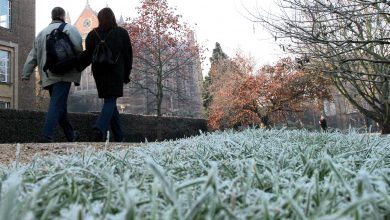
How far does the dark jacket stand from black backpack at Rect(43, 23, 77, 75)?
0.55ft

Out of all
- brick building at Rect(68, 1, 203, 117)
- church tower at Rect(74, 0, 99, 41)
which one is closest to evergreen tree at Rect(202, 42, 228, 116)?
brick building at Rect(68, 1, 203, 117)

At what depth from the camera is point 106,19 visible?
5504 mm

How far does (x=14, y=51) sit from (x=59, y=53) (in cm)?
1647

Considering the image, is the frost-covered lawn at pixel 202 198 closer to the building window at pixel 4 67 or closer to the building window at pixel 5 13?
the building window at pixel 4 67

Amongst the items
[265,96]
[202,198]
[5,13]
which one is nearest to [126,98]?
[265,96]

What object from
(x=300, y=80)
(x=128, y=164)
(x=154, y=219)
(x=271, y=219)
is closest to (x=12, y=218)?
(x=154, y=219)

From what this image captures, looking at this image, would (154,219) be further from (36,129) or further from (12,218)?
(36,129)

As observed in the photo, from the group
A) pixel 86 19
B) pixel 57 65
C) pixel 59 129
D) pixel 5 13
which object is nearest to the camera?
pixel 57 65

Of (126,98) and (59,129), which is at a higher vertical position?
(126,98)

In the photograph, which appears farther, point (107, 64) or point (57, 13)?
point (57, 13)

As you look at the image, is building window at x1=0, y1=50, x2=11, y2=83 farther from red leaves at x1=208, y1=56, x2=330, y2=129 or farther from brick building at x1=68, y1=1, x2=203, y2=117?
brick building at x1=68, y1=1, x2=203, y2=117

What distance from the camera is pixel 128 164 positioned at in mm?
1543

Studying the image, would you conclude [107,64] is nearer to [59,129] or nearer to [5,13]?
[59,129]

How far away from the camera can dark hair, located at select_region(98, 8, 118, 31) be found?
5480 millimetres
